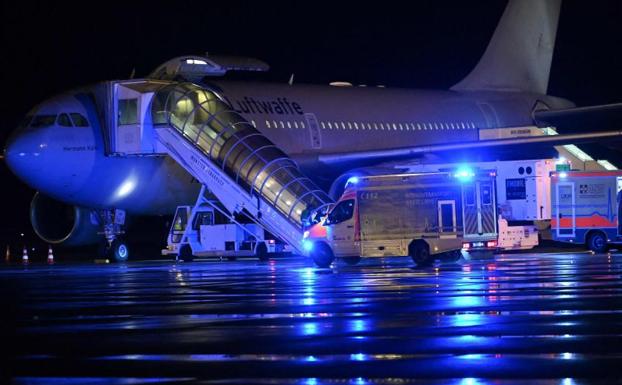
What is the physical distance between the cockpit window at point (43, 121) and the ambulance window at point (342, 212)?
26.0 ft

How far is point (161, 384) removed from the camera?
7.98 m

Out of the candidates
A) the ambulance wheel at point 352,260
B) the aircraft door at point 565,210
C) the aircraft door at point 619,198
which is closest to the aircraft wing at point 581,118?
the aircraft door at point 619,198

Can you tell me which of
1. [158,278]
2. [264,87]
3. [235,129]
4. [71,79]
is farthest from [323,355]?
[71,79]

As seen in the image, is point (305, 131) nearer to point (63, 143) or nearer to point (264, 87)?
point (264, 87)

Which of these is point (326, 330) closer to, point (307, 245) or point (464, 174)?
point (307, 245)

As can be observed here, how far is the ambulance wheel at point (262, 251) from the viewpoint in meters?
30.2

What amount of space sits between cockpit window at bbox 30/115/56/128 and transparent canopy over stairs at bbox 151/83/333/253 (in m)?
2.29

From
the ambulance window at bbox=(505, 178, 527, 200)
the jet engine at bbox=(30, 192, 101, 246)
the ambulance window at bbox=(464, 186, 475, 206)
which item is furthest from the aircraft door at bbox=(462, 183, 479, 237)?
the jet engine at bbox=(30, 192, 101, 246)

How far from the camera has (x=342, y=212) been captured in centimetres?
2516

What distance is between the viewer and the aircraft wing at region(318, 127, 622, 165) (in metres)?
31.8

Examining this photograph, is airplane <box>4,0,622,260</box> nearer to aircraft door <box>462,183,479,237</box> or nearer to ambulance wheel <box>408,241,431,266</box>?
aircraft door <box>462,183,479,237</box>

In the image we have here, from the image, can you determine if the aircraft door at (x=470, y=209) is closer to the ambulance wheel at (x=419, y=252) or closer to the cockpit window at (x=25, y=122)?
the ambulance wheel at (x=419, y=252)

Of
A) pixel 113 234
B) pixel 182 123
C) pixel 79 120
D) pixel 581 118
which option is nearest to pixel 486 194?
pixel 182 123

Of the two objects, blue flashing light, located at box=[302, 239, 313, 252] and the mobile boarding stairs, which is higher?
the mobile boarding stairs
